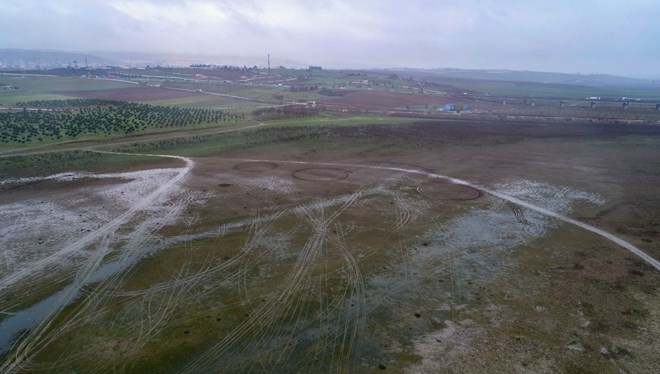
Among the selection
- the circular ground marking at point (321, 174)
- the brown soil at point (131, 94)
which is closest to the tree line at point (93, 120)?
the brown soil at point (131, 94)

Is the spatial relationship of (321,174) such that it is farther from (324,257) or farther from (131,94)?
(131,94)

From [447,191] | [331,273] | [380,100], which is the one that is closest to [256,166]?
[447,191]

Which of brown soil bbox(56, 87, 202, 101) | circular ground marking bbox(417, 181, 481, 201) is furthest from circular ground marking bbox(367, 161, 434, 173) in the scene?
brown soil bbox(56, 87, 202, 101)

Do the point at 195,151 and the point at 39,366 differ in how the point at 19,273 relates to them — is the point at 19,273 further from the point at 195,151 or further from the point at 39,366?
the point at 195,151

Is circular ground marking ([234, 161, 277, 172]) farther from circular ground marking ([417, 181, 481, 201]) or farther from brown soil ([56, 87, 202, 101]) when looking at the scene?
brown soil ([56, 87, 202, 101])

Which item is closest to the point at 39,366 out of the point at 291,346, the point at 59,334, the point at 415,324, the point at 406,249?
the point at 59,334

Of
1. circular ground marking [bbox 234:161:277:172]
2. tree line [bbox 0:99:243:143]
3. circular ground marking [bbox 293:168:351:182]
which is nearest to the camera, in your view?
circular ground marking [bbox 293:168:351:182]

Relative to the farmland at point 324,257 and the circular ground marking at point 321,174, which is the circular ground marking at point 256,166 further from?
the circular ground marking at point 321,174

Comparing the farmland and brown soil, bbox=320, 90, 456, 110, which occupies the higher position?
brown soil, bbox=320, 90, 456, 110
